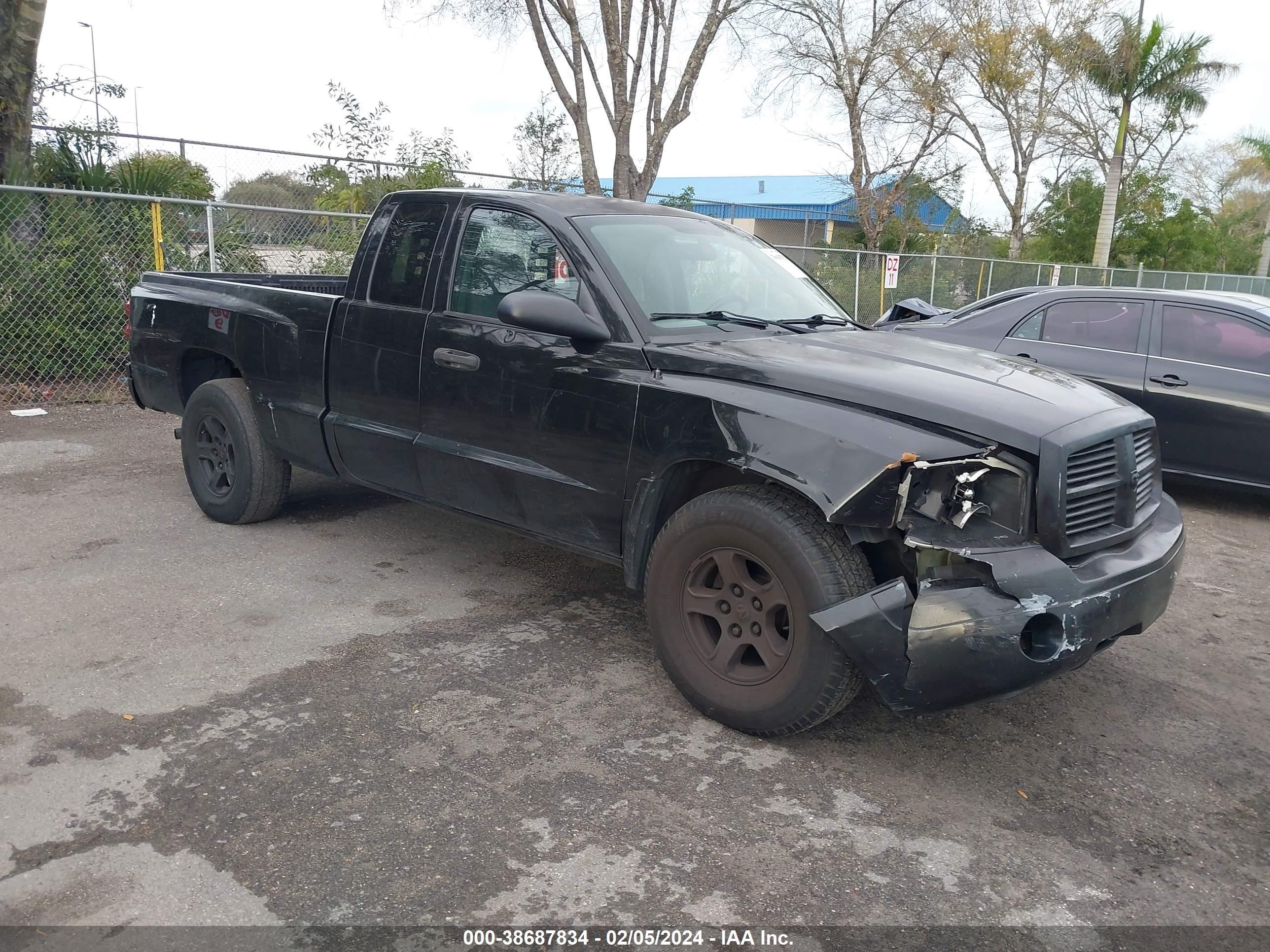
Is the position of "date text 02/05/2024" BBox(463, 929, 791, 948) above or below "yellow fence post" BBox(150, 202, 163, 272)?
below

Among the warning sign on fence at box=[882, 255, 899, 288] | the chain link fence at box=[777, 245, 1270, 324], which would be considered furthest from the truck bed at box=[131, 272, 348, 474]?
the chain link fence at box=[777, 245, 1270, 324]

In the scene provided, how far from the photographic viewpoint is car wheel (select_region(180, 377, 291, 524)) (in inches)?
223

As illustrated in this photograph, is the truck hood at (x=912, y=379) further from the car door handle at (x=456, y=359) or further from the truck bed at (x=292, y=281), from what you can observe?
the truck bed at (x=292, y=281)

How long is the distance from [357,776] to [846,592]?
5.48 feet

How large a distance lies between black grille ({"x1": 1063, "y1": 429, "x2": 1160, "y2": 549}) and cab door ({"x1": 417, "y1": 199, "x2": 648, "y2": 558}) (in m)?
1.56

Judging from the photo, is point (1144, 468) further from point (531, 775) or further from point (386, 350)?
point (386, 350)

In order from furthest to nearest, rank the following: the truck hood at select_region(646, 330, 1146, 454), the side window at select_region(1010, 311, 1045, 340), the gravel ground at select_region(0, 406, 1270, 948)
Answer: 1. the side window at select_region(1010, 311, 1045, 340)
2. the truck hood at select_region(646, 330, 1146, 454)
3. the gravel ground at select_region(0, 406, 1270, 948)

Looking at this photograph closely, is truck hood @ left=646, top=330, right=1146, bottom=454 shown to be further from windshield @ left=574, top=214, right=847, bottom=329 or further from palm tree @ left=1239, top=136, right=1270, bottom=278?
palm tree @ left=1239, top=136, right=1270, bottom=278

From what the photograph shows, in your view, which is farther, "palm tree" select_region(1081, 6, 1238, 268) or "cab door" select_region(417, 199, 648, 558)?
"palm tree" select_region(1081, 6, 1238, 268)

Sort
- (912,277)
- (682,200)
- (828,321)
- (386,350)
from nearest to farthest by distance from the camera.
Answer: (828,321), (386,350), (682,200), (912,277)

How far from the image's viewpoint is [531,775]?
10.8ft

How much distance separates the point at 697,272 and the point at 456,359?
113 cm

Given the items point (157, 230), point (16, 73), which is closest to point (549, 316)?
point (157, 230)

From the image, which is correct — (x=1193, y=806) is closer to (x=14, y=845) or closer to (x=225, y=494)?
(x=14, y=845)
